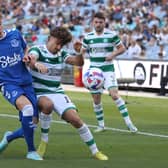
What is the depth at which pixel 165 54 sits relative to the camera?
25594 millimetres

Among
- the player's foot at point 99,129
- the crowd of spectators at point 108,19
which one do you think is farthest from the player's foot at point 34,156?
the crowd of spectators at point 108,19

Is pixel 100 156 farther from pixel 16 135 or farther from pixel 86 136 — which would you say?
pixel 16 135

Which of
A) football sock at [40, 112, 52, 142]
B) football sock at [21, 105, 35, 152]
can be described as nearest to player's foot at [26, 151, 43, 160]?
football sock at [21, 105, 35, 152]

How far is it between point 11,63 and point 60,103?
91 cm

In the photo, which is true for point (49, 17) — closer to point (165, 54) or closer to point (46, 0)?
point (46, 0)

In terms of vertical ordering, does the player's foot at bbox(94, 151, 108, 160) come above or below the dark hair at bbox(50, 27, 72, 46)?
below

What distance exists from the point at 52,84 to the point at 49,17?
90.0ft

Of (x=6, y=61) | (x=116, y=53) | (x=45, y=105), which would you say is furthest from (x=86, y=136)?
(x=116, y=53)

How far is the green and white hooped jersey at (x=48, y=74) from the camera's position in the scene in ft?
30.8

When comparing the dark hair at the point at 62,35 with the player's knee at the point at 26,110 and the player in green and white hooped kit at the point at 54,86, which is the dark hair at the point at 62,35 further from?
the player's knee at the point at 26,110

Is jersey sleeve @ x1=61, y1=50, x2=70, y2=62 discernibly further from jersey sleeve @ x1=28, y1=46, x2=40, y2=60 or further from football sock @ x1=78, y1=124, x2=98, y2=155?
football sock @ x1=78, y1=124, x2=98, y2=155

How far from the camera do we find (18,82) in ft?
30.2

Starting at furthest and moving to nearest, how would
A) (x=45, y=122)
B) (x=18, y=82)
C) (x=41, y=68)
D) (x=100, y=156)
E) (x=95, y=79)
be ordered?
(x=95, y=79)
(x=45, y=122)
(x=100, y=156)
(x=18, y=82)
(x=41, y=68)

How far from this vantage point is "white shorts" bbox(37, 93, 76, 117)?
9195 millimetres
